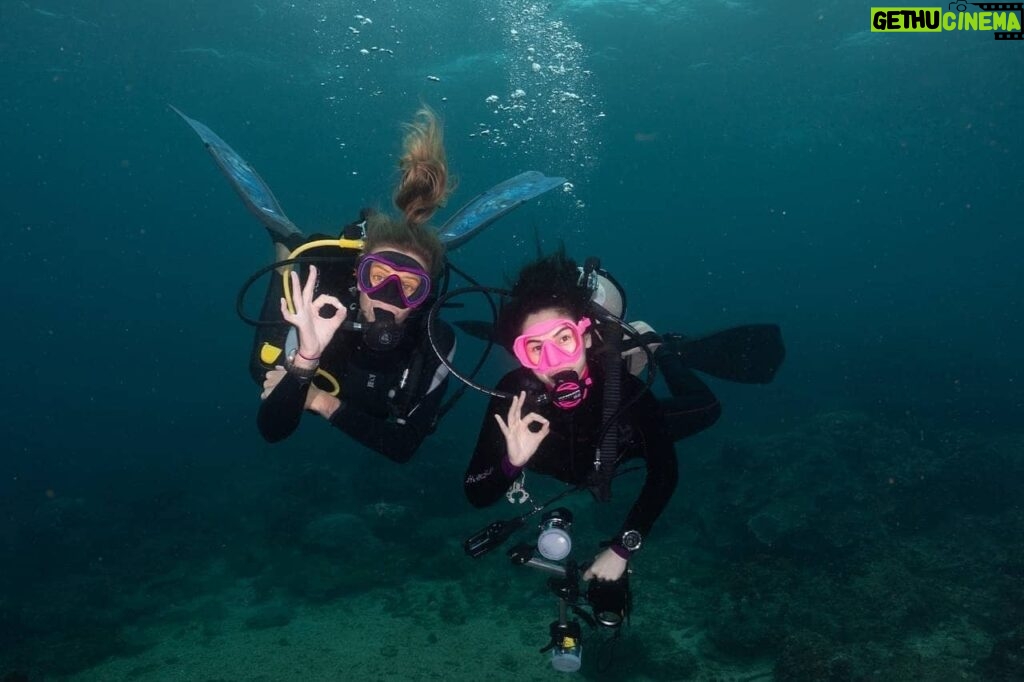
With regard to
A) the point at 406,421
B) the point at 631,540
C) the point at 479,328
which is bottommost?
the point at 631,540

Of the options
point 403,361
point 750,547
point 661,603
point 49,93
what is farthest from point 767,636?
point 49,93

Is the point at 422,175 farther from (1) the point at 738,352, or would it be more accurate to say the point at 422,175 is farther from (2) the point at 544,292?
(1) the point at 738,352

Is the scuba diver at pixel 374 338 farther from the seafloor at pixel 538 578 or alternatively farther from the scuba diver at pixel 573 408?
the seafloor at pixel 538 578

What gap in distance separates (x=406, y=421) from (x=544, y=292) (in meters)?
1.69

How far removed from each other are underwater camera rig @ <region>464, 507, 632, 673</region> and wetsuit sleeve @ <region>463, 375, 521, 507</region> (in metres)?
0.31

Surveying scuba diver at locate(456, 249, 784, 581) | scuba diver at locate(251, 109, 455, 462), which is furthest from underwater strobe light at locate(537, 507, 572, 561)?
scuba diver at locate(251, 109, 455, 462)

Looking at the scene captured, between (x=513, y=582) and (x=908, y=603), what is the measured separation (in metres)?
6.28

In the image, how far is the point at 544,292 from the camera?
3740 mm

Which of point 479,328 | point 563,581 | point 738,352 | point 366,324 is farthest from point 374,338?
point 738,352

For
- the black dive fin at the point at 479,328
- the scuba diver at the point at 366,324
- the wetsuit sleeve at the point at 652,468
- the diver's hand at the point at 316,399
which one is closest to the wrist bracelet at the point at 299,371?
the scuba diver at the point at 366,324

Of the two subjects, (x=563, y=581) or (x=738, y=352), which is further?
(x=738, y=352)

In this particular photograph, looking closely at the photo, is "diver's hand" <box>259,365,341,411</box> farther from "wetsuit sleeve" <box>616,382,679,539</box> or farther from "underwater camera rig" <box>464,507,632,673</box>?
"wetsuit sleeve" <box>616,382,679,539</box>

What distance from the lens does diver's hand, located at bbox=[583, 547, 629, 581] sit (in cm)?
326

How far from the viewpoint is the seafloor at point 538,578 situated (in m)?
7.88
